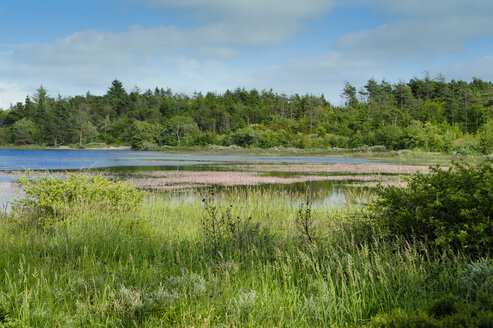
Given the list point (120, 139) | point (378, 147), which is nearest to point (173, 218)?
point (378, 147)

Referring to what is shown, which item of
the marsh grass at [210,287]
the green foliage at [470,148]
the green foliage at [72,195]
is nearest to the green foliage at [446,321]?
the marsh grass at [210,287]

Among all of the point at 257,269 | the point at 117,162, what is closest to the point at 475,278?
the point at 257,269

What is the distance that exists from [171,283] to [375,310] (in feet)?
7.12

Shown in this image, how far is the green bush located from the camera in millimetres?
4570

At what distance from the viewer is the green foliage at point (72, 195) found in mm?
7488

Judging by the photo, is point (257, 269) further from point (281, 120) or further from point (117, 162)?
point (281, 120)

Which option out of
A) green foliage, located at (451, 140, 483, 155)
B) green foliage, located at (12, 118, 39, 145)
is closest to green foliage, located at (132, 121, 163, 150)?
green foliage, located at (12, 118, 39, 145)

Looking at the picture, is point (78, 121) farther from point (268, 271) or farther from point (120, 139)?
point (268, 271)

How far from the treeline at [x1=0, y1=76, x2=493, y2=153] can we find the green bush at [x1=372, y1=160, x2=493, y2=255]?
49.3 m

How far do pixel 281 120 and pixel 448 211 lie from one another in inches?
3458

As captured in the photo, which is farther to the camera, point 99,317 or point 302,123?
point 302,123

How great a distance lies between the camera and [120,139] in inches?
4117

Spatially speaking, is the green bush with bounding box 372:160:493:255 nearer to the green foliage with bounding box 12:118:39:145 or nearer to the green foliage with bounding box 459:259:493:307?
the green foliage with bounding box 459:259:493:307

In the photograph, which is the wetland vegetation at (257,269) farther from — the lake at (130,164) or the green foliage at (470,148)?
the green foliage at (470,148)
